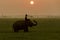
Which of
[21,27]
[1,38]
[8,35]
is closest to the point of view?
[1,38]

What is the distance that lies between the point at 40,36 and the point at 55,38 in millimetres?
661

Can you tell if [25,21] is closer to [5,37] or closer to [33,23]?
[33,23]

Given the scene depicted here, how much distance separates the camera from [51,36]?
37.3 feet

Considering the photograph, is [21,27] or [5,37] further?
[21,27]

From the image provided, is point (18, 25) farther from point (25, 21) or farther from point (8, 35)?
point (8, 35)

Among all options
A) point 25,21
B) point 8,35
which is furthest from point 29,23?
point 8,35

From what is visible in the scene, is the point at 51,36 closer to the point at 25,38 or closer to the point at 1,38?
the point at 25,38

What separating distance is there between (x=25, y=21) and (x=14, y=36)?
5.39 ft

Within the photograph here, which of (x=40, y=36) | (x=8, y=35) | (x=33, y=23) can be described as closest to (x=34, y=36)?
(x=40, y=36)

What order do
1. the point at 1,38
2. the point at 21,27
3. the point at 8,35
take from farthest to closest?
the point at 21,27
the point at 8,35
the point at 1,38

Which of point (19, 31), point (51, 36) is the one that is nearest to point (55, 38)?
point (51, 36)

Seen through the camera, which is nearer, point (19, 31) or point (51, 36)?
point (51, 36)

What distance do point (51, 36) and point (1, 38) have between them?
190 cm

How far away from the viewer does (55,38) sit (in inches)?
429
